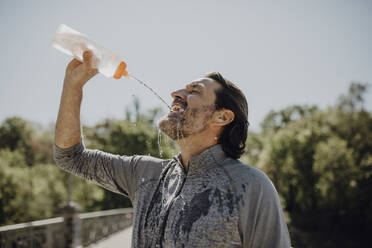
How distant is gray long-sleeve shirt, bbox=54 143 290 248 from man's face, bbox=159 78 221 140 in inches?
7.7

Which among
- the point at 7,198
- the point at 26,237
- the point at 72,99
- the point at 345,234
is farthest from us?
the point at 345,234

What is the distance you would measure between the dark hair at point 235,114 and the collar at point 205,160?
0.55ft

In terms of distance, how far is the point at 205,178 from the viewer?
1.53m

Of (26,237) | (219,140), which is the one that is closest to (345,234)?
(26,237)

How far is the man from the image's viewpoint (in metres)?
1.29

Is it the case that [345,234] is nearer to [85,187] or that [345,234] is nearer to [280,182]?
[280,182]

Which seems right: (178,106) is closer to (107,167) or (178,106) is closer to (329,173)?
(107,167)

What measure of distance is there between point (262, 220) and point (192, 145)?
682mm

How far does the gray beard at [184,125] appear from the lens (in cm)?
176

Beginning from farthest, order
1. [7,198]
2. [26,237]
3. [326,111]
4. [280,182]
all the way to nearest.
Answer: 1. [326,111]
2. [280,182]
3. [7,198]
4. [26,237]

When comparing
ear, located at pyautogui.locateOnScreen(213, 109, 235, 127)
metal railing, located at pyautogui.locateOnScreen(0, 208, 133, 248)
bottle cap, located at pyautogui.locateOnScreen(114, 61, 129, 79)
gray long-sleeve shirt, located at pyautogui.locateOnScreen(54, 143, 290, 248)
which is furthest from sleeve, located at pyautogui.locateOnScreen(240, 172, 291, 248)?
metal railing, located at pyautogui.locateOnScreen(0, 208, 133, 248)

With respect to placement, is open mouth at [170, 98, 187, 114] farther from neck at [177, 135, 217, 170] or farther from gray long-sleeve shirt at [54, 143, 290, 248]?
gray long-sleeve shirt at [54, 143, 290, 248]

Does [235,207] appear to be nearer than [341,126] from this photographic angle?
Yes

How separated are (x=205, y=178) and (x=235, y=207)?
0.27 meters
